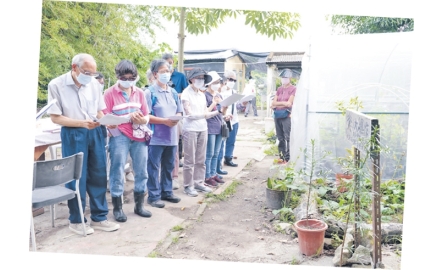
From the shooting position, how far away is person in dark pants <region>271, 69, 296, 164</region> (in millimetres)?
6277

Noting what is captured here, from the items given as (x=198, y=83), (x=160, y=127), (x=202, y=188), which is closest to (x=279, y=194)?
(x=202, y=188)

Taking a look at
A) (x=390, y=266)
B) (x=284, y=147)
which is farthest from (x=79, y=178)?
(x=284, y=147)

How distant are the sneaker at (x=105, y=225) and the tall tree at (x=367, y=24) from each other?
7.24 m

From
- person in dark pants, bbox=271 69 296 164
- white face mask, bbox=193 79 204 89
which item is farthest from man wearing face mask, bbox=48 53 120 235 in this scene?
person in dark pants, bbox=271 69 296 164

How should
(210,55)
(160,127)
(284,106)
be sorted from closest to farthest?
(160,127), (284,106), (210,55)

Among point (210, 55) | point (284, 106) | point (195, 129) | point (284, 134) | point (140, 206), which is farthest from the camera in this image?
point (210, 55)

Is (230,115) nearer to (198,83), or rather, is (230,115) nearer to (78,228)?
(198,83)

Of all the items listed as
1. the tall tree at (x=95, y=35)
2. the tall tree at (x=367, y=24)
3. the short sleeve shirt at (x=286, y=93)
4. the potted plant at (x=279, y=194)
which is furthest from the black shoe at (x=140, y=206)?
the tall tree at (x=367, y=24)

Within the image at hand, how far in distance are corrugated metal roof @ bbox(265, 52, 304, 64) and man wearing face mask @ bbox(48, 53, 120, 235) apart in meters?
8.60

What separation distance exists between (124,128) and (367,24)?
7432mm

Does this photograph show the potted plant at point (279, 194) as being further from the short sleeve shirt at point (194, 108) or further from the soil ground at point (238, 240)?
the short sleeve shirt at point (194, 108)

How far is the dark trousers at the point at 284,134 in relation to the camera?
6.45 metres

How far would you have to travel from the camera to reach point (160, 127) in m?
4.10

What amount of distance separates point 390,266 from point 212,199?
219cm
